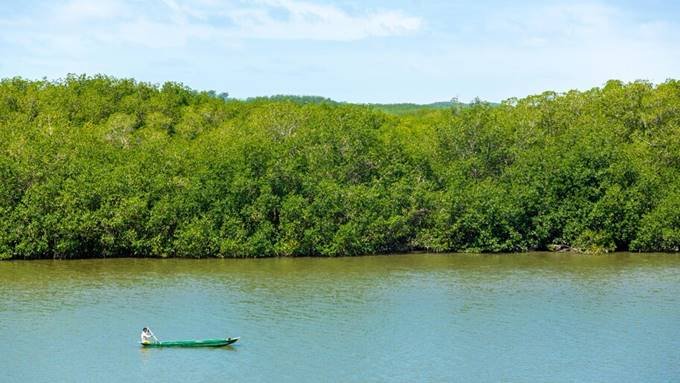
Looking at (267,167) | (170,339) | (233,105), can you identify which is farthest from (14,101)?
(170,339)

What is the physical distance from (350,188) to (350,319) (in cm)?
2259

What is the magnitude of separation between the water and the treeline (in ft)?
7.68

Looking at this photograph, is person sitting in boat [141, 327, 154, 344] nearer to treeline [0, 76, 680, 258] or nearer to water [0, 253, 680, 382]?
water [0, 253, 680, 382]

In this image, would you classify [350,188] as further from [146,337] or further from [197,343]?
[197,343]

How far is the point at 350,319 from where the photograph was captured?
46.8 meters

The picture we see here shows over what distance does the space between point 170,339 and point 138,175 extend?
26.6 metres

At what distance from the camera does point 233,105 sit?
95.9 metres

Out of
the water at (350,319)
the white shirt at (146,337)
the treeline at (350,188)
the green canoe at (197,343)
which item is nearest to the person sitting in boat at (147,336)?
the white shirt at (146,337)

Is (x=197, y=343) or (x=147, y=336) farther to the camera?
(x=147, y=336)

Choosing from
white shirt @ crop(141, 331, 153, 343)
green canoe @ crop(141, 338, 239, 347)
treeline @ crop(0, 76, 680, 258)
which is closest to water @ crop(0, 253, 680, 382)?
green canoe @ crop(141, 338, 239, 347)

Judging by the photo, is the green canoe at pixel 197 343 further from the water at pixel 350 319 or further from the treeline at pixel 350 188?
the treeline at pixel 350 188

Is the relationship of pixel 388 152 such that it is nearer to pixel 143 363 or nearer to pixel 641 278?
pixel 641 278

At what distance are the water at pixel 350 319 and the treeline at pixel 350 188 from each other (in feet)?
7.68

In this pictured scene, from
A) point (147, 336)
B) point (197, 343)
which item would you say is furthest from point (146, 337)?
point (197, 343)
